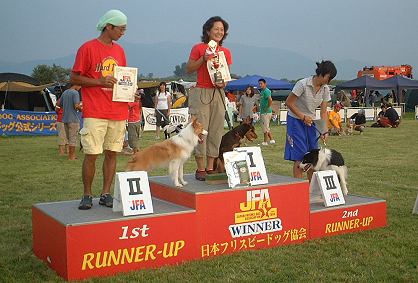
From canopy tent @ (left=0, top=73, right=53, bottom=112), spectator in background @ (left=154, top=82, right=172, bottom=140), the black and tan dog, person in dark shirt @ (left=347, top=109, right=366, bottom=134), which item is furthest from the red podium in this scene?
canopy tent @ (left=0, top=73, right=53, bottom=112)

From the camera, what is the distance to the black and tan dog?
5.09 m

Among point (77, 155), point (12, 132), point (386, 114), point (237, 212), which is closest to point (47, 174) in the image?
point (77, 155)

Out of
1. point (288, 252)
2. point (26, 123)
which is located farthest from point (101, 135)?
point (26, 123)

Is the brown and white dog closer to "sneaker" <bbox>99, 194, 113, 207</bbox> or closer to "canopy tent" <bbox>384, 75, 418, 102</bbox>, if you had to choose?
"sneaker" <bbox>99, 194, 113, 207</bbox>

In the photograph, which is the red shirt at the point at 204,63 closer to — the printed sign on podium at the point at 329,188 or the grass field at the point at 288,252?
the printed sign on podium at the point at 329,188

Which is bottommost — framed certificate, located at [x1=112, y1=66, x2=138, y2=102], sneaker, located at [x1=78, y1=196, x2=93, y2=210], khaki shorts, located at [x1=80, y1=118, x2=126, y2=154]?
sneaker, located at [x1=78, y1=196, x2=93, y2=210]

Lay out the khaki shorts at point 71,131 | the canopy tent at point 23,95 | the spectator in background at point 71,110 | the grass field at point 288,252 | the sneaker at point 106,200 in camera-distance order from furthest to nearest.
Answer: the canopy tent at point 23,95 < the khaki shorts at point 71,131 < the spectator in background at point 71,110 < the sneaker at point 106,200 < the grass field at point 288,252

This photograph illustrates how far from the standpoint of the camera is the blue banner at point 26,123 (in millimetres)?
17953

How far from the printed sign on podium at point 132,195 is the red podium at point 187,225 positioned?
0.09 m

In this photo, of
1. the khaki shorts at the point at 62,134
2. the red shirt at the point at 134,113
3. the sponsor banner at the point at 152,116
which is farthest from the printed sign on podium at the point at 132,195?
the sponsor banner at the point at 152,116

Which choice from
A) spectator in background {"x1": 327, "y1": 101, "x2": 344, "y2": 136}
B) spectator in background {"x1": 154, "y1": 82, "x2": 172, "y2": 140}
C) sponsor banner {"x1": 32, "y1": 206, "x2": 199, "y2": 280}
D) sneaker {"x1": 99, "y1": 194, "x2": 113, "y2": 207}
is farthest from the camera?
spectator in background {"x1": 327, "y1": 101, "x2": 344, "y2": 136}

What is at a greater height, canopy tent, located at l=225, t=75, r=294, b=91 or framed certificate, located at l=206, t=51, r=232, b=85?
canopy tent, located at l=225, t=75, r=294, b=91

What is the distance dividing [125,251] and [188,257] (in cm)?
57

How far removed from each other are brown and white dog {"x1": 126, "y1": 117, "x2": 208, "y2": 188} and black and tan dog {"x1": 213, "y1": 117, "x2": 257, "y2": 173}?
1.26 feet
